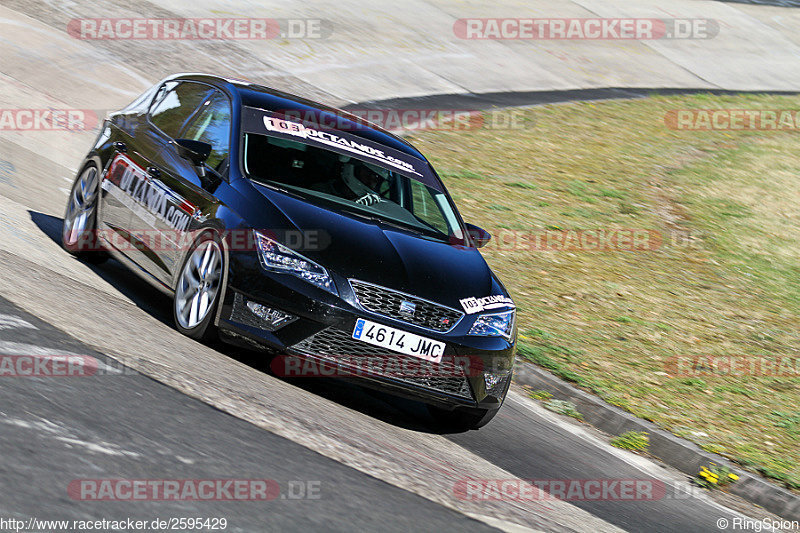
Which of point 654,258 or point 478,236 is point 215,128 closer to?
point 478,236

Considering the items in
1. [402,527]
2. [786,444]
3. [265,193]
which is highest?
[265,193]

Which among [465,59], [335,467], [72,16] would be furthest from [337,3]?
[335,467]

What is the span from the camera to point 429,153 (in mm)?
15117

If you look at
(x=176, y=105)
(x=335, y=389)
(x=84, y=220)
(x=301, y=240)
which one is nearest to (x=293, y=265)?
(x=301, y=240)

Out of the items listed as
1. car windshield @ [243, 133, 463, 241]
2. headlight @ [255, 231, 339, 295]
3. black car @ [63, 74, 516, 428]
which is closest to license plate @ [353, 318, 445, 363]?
black car @ [63, 74, 516, 428]

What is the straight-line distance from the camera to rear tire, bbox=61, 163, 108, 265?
821 centimetres

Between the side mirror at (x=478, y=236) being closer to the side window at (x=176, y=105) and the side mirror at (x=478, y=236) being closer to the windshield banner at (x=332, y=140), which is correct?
the windshield banner at (x=332, y=140)

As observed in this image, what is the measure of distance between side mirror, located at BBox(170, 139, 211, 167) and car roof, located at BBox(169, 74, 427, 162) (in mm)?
556

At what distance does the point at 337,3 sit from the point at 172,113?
15339 millimetres

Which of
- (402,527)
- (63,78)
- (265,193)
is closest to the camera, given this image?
(402,527)

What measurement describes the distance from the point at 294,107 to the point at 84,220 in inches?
76.4

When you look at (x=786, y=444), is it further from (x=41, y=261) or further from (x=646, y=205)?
(x=646, y=205)

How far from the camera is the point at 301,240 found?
640 cm

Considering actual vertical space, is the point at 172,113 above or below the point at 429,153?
above
